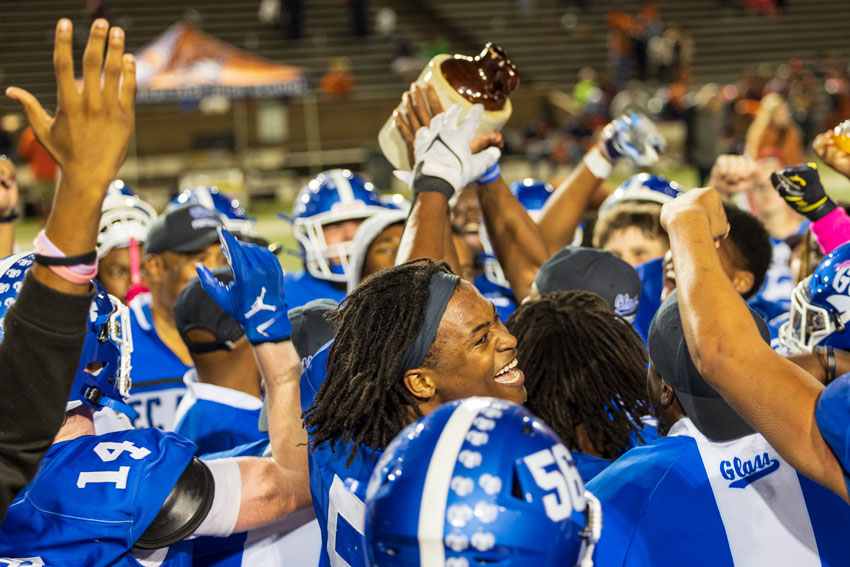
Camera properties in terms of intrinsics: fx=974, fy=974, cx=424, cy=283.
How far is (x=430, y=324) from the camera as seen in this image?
7.49ft

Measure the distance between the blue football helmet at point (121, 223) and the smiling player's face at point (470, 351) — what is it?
10.4 feet

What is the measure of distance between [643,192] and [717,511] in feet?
9.38

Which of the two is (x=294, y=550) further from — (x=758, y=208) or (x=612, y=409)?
(x=758, y=208)

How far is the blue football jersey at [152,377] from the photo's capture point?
4148 millimetres

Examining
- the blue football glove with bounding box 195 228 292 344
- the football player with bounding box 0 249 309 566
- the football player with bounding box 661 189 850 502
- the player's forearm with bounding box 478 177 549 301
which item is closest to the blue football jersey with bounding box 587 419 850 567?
the football player with bounding box 661 189 850 502

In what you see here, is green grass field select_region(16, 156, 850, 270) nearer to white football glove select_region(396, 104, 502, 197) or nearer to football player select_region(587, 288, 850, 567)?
white football glove select_region(396, 104, 502, 197)

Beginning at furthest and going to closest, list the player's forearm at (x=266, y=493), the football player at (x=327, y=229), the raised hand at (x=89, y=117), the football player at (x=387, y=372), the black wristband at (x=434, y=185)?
Result: the football player at (x=327, y=229) → the black wristband at (x=434, y=185) → the player's forearm at (x=266, y=493) → the football player at (x=387, y=372) → the raised hand at (x=89, y=117)

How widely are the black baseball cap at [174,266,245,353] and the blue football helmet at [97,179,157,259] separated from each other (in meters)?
1.79

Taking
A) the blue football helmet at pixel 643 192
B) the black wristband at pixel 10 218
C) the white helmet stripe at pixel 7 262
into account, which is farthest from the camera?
the blue football helmet at pixel 643 192

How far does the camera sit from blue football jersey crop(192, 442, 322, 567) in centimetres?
280

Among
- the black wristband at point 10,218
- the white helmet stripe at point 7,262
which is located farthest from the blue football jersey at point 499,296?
the black wristband at point 10,218

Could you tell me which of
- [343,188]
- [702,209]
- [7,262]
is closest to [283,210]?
[343,188]

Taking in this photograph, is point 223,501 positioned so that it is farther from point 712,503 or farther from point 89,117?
point 712,503

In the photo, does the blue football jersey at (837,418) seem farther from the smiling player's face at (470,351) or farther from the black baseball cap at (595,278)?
the black baseball cap at (595,278)
